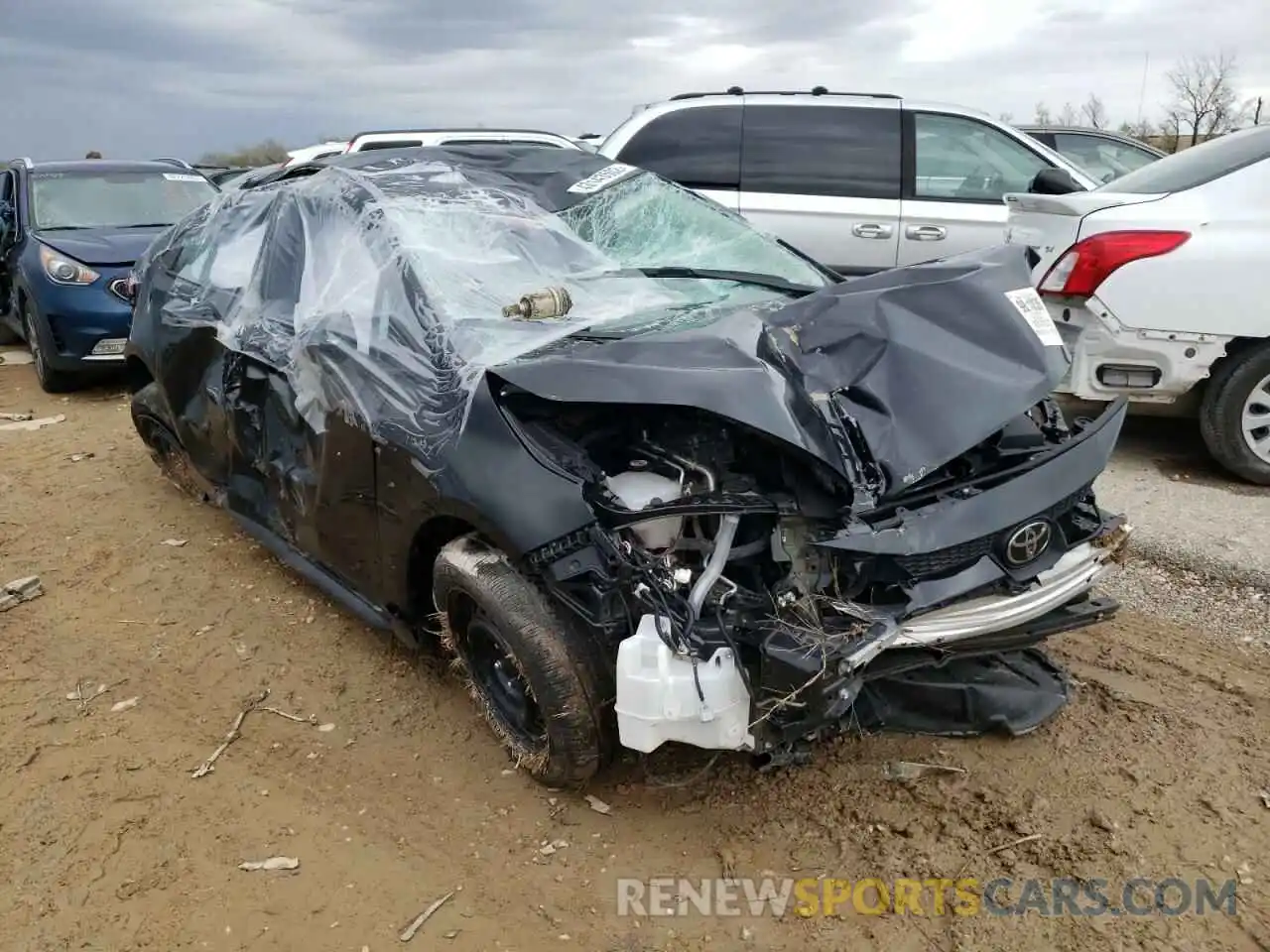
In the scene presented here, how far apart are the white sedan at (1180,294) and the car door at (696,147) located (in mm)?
2505

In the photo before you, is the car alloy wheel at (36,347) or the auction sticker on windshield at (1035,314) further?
the car alloy wheel at (36,347)

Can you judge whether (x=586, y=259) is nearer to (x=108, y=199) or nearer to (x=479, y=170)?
(x=479, y=170)

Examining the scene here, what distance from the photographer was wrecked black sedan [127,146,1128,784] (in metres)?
2.35

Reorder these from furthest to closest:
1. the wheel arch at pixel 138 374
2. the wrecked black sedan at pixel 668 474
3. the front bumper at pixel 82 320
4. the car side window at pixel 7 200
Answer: the car side window at pixel 7 200, the front bumper at pixel 82 320, the wheel arch at pixel 138 374, the wrecked black sedan at pixel 668 474

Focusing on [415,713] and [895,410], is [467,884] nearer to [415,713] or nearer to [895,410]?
[415,713]

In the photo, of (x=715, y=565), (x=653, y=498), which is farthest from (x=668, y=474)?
(x=715, y=565)

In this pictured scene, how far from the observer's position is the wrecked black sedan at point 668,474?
92.4 inches

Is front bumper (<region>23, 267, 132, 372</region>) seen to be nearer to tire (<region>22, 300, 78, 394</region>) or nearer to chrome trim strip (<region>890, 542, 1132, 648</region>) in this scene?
tire (<region>22, 300, 78, 394</region>)

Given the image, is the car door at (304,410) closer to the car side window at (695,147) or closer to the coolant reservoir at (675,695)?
the coolant reservoir at (675,695)

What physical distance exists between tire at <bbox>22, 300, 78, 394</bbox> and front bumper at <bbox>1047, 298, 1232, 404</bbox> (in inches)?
Answer: 287

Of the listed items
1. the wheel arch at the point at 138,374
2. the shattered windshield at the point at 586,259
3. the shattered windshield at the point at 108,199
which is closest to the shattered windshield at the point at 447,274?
the shattered windshield at the point at 586,259

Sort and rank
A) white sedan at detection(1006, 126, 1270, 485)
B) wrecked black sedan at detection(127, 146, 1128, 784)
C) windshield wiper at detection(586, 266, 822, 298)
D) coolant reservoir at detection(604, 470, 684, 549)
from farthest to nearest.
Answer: white sedan at detection(1006, 126, 1270, 485), windshield wiper at detection(586, 266, 822, 298), coolant reservoir at detection(604, 470, 684, 549), wrecked black sedan at detection(127, 146, 1128, 784)

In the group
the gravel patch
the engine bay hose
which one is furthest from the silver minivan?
the engine bay hose

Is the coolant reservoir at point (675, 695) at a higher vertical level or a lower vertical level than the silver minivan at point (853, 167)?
lower
